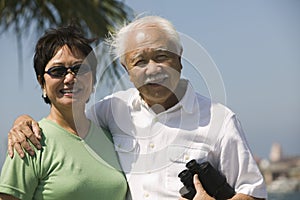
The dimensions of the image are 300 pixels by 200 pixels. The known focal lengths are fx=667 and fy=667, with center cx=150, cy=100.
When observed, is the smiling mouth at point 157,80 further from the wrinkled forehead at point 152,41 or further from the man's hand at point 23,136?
the man's hand at point 23,136

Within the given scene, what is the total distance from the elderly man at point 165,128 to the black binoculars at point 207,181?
0.03 m

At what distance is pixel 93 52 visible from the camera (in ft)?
8.79

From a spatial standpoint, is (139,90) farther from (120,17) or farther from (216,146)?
(120,17)

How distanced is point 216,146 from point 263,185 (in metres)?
0.23

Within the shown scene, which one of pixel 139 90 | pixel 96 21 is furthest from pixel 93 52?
pixel 96 21

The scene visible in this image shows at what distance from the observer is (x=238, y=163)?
2.46 m

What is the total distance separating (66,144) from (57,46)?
1.25 ft

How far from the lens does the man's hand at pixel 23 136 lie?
8.08 ft

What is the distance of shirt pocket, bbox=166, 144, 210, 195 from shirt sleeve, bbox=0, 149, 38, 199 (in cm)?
51

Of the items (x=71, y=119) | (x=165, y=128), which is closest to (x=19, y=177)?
(x=71, y=119)

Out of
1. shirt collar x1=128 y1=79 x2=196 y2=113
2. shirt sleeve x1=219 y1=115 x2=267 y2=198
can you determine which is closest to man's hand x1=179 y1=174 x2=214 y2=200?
shirt sleeve x1=219 y1=115 x2=267 y2=198

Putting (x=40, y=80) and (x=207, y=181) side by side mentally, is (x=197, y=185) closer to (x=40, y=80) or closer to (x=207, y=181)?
(x=207, y=181)

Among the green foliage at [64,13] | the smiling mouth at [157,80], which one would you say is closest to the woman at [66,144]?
the smiling mouth at [157,80]

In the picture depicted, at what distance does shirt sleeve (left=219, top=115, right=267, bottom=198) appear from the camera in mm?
2445
